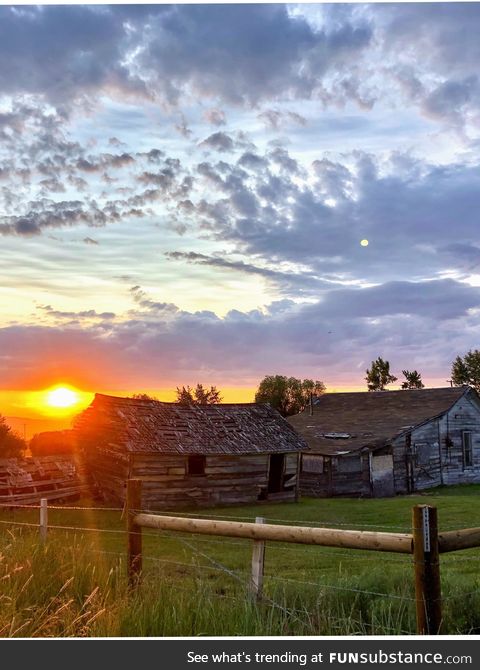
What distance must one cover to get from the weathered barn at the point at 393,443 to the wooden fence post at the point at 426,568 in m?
28.5

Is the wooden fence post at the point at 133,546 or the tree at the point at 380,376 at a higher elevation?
the tree at the point at 380,376

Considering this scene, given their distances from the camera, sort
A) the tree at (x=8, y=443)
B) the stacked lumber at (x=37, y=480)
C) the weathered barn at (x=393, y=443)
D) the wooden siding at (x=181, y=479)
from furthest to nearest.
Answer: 1. the tree at (x=8, y=443)
2. the weathered barn at (x=393, y=443)
3. the wooden siding at (x=181, y=479)
4. the stacked lumber at (x=37, y=480)

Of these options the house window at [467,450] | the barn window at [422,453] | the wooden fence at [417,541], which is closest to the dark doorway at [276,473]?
the barn window at [422,453]

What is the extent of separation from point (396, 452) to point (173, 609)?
31964mm

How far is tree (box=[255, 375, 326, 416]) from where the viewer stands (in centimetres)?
6588

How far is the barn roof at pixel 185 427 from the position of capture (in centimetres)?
2772

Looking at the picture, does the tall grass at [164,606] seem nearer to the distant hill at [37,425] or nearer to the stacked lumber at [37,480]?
the stacked lumber at [37,480]

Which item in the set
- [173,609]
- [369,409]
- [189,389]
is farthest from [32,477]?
[189,389]

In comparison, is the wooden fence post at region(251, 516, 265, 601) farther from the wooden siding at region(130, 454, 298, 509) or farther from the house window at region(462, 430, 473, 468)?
the house window at region(462, 430, 473, 468)

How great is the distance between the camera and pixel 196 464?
95.8 feet

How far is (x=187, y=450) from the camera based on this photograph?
2789 cm

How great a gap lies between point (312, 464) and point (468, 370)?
40.9 m

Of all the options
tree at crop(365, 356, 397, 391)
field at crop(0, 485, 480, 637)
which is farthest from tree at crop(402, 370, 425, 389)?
field at crop(0, 485, 480, 637)

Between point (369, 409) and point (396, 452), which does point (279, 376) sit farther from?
point (396, 452)
